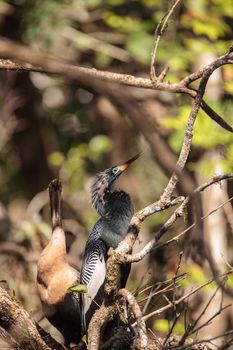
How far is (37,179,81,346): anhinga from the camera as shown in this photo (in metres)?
5.01

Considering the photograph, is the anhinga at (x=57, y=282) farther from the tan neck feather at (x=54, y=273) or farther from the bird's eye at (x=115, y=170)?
the bird's eye at (x=115, y=170)

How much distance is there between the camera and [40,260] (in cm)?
502

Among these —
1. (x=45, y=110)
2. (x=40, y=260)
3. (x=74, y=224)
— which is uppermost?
(x=40, y=260)

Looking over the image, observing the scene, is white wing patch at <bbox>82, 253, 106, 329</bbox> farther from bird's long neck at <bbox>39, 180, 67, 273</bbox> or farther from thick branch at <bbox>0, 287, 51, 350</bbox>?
thick branch at <bbox>0, 287, 51, 350</bbox>

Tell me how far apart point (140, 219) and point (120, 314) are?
0.59 metres

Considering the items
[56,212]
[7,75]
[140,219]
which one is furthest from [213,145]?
[7,75]

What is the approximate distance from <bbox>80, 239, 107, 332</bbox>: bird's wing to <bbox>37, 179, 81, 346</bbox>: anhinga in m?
0.16

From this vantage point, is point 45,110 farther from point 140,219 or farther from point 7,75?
point 140,219

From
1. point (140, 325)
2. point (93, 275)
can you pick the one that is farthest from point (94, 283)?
point (140, 325)

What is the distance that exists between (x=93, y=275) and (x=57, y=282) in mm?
283

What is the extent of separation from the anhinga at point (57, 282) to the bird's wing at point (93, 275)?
155mm

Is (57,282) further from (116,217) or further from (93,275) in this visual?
(116,217)

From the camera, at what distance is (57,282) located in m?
5.02

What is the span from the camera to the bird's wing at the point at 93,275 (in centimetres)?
478
